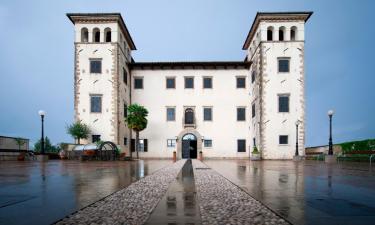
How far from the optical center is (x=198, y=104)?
1451 inches

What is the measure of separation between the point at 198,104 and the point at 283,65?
10574 millimetres

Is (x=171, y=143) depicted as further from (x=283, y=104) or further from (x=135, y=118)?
(x=283, y=104)

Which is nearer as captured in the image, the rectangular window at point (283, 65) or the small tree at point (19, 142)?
the small tree at point (19, 142)

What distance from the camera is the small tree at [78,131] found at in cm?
3022

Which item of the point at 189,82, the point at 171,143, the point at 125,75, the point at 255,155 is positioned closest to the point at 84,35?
the point at 125,75

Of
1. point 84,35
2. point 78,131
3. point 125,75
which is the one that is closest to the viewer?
point 78,131

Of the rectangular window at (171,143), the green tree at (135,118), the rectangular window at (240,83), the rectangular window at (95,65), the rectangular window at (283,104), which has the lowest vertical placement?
the rectangular window at (171,143)

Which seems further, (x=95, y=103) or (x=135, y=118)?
(x=135, y=118)

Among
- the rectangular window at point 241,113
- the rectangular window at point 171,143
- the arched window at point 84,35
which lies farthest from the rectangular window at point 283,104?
the arched window at point 84,35

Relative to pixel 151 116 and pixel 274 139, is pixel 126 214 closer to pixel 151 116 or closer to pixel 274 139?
pixel 274 139

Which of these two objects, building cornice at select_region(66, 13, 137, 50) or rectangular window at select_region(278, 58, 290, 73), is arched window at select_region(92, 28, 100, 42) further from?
rectangular window at select_region(278, 58, 290, 73)

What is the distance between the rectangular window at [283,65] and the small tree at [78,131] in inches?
822

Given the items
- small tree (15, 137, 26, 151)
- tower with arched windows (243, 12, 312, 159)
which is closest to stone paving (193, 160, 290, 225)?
small tree (15, 137, 26, 151)

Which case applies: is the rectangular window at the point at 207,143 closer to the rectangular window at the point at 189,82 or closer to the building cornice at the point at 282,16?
the rectangular window at the point at 189,82
